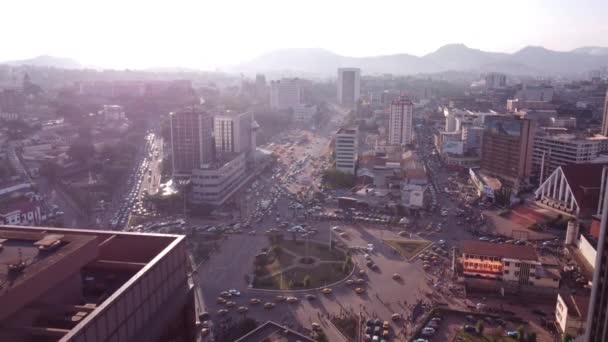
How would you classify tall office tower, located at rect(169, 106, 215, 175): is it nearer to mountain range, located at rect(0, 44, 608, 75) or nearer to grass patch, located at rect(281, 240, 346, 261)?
grass patch, located at rect(281, 240, 346, 261)

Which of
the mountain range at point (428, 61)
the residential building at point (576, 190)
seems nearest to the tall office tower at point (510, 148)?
the residential building at point (576, 190)

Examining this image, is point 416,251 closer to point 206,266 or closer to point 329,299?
point 329,299

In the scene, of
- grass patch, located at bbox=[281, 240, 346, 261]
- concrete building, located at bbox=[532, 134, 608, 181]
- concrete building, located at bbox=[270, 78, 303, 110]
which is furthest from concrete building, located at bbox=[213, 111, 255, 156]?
concrete building, located at bbox=[270, 78, 303, 110]

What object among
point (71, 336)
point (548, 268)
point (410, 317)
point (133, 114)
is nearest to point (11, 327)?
point (71, 336)

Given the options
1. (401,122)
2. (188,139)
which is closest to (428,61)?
(401,122)

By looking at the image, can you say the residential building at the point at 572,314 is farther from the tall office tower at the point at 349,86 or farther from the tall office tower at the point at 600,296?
the tall office tower at the point at 349,86

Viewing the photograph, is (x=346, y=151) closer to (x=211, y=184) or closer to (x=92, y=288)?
(x=211, y=184)
